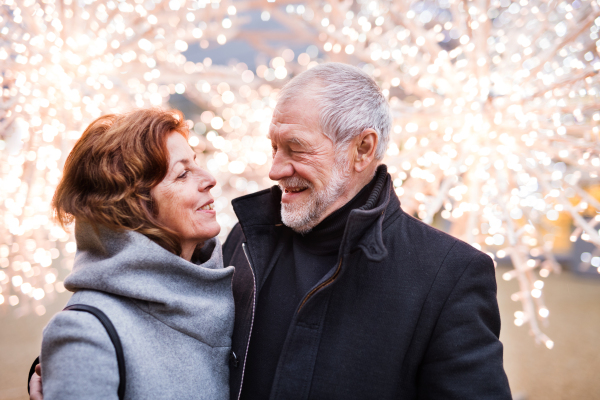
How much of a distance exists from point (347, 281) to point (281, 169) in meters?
0.48

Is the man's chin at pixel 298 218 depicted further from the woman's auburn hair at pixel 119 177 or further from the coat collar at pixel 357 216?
the woman's auburn hair at pixel 119 177

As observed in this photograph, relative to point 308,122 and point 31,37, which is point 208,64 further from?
point 308,122

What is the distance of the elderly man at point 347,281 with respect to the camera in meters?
1.19

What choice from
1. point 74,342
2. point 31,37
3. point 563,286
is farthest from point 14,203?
point 563,286

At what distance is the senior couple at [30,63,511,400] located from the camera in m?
1.14

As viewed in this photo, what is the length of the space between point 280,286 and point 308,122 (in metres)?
0.60

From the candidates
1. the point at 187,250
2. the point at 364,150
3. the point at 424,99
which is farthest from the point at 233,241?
the point at 424,99

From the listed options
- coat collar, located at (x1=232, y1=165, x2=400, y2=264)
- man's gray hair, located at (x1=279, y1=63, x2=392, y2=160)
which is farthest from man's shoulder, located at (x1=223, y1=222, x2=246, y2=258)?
man's gray hair, located at (x1=279, y1=63, x2=392, y2=160)

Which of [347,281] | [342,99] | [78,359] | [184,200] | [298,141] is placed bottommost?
[78,359]

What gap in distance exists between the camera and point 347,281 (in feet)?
4.31

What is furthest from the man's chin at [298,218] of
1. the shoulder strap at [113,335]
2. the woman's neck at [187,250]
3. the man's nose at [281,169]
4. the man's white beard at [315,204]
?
the shoulder strap at [113,335]

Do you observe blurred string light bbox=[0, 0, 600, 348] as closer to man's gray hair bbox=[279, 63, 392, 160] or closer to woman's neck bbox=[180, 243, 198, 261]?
man's gray hair bbox=[279, 63, 392, 160]

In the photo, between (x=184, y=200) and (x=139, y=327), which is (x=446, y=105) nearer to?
(x=184, y=200)

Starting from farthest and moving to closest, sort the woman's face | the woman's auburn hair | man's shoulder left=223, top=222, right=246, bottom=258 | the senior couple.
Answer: man's shoulder left=223, top=222, right=246, bottom=258 → the woman's face → the woman's auburn hair → the senior couple
